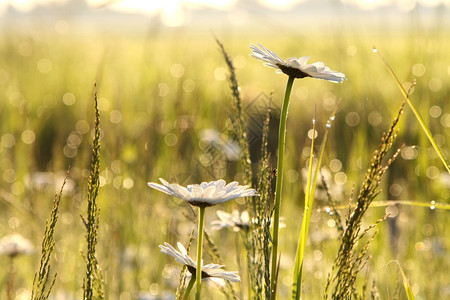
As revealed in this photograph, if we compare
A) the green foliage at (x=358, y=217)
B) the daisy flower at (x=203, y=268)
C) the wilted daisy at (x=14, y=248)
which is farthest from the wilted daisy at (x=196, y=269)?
the wilted daisy at (x=14, y=248)

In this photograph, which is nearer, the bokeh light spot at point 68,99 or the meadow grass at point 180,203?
the meadow grass at point 180,203

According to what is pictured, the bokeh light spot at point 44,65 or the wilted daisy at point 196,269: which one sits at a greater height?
the bokeh light spot at point 44,65

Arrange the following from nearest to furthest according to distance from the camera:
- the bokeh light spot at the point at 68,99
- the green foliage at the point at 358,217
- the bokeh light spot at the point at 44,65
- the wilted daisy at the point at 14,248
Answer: the green foliage at the point at 358,217
the wilted daisy at the point at 14,248
the bokeh light spot at the point at 68,99
the bokeh light spot at the point at 44,65

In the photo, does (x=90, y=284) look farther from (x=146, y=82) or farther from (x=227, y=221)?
(x=146, y=82)

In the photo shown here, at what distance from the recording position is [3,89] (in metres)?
6.00

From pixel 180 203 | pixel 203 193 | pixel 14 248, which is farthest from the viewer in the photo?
pixel 180 203

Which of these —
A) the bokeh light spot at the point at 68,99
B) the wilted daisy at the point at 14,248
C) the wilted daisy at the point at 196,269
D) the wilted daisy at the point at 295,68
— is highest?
the bokeh light spot at the point at 68,99

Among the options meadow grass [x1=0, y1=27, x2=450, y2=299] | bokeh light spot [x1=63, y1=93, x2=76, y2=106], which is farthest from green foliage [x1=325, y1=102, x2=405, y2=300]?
bokeh light spot [x1=63, y1=93, x2=76, y2=106]

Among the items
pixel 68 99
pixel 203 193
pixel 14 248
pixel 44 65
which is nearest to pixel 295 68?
pixel 203 193

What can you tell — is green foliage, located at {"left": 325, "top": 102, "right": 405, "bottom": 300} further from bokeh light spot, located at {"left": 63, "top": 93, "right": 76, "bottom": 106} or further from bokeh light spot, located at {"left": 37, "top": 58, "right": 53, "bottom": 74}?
bokeh light spot, located at {"left": 37, "top": 58, "right": 53, "bottom": 74}

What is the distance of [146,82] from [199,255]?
2768 mm

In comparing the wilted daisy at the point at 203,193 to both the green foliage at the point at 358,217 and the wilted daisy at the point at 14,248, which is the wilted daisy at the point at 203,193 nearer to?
Answer: the green foliage at the point at 358,217

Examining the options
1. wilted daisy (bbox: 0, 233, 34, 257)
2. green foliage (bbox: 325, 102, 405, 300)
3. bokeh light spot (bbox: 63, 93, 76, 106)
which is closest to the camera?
green foliage (bbox: 325, 102, 405, 300)

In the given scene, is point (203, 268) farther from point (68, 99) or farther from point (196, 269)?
point (68, 99)
